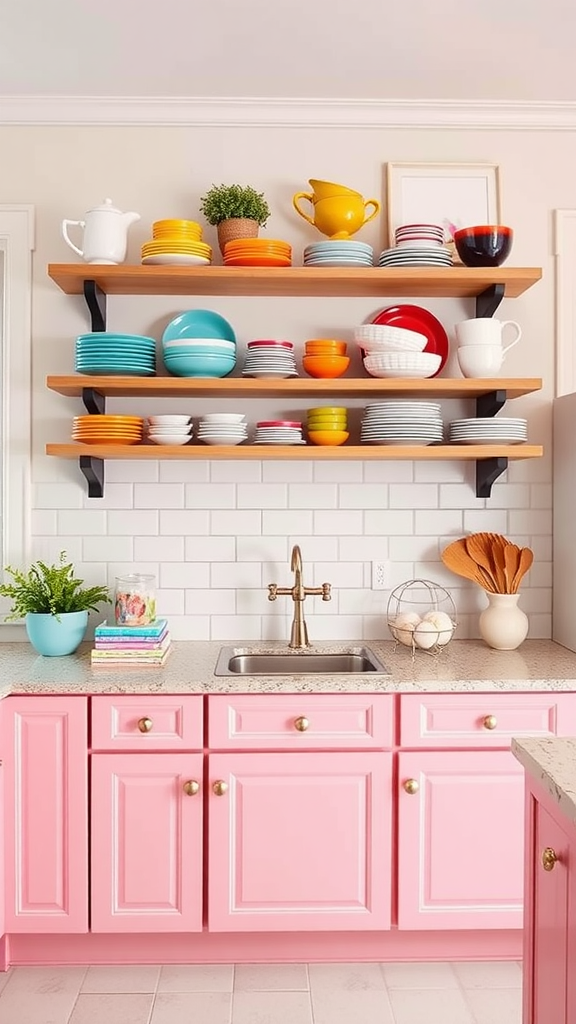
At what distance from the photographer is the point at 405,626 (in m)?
2.83

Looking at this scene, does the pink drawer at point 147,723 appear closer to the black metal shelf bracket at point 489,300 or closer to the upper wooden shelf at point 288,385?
the upper wooden shelf at point 288,385

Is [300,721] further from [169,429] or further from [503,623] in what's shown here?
[169,429]

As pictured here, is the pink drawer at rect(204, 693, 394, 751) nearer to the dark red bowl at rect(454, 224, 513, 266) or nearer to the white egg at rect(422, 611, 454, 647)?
the white egg at rect(422, 611, 454, 647)

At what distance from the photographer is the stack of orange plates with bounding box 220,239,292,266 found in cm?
279

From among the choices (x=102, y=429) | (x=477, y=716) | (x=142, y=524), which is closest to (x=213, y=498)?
(x=142, y=524)

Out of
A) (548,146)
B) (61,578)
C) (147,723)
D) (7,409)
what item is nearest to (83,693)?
(147,723)

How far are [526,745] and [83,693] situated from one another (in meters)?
1.30

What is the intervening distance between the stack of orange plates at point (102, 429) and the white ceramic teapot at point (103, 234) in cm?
50

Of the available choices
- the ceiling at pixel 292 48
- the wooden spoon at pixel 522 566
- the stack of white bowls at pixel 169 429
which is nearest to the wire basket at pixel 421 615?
the wooden spoon at pixel 522 566

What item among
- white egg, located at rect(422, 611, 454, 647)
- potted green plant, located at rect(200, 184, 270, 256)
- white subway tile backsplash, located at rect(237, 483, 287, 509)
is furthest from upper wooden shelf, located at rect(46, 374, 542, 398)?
white egg, located at rect(422, 611, 454, 647)

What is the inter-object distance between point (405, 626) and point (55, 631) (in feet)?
3.61

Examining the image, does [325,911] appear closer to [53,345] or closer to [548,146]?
[53,345]

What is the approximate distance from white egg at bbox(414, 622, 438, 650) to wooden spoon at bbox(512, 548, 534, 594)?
0.37m

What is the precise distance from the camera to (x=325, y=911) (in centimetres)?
252
